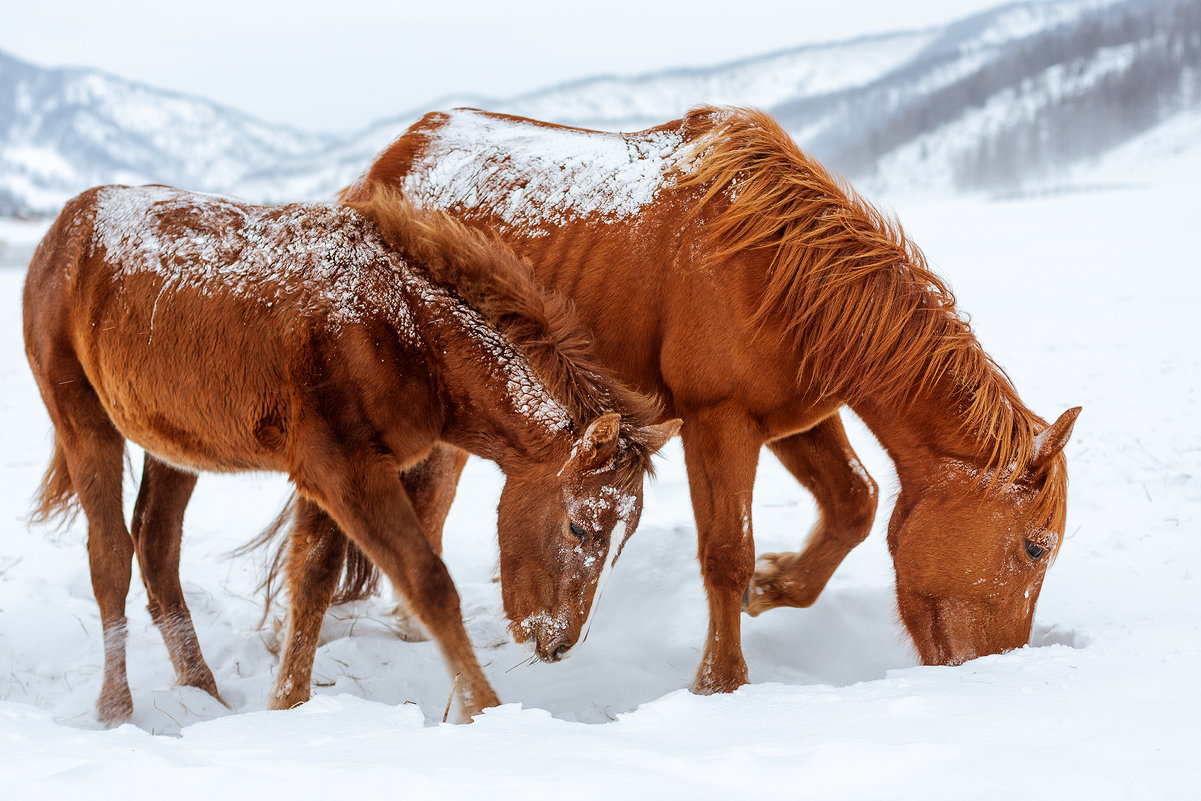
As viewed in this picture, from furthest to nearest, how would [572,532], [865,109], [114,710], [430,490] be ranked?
[865,109] → [430,490] → [114,710] → [572,532]

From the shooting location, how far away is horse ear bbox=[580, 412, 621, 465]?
2818mm

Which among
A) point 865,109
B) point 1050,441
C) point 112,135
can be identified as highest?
point 112,135

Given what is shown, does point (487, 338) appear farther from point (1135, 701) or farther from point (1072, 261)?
point (1072, 261)

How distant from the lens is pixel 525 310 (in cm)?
323

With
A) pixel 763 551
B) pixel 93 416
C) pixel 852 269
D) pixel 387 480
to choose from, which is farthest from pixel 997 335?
pixel 93 416

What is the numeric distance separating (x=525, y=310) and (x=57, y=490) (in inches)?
105

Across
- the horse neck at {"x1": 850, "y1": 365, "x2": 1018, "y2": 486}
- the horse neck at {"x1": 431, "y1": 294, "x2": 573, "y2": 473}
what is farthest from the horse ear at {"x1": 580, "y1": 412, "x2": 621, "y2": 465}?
the horse neck at {"x1": 850, "y1": 365, "x2": 1018, "y2": 486}

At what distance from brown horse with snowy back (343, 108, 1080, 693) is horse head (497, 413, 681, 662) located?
532 millimetres

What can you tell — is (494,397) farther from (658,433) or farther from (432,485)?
(432,485)

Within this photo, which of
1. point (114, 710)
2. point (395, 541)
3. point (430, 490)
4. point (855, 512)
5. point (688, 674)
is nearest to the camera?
point (395, 541)

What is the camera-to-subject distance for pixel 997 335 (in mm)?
9141

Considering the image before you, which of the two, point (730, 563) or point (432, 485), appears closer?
point (730, 563)

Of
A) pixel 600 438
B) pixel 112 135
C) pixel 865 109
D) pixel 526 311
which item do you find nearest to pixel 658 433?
pixel 600 438

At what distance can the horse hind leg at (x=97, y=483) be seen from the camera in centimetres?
367
